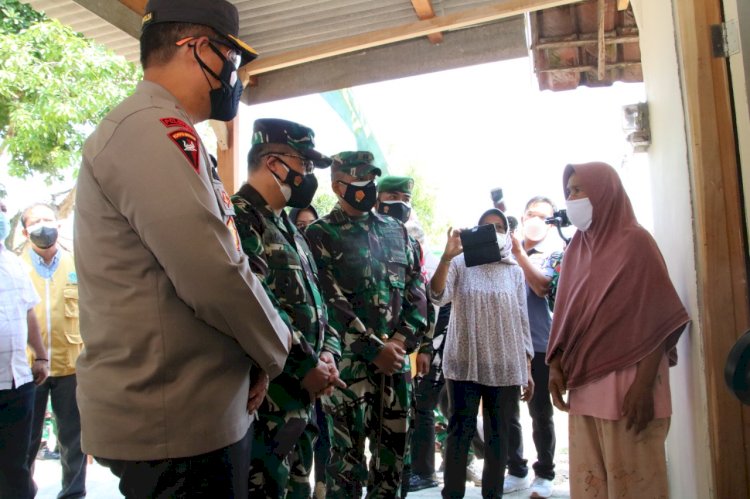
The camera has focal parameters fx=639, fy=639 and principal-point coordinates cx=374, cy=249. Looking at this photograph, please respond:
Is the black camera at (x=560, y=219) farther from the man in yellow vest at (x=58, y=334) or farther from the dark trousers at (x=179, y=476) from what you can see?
the man in yellow vest at (x=58, y=334)

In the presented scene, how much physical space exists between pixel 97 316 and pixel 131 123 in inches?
19.7

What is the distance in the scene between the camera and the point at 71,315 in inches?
A: 187

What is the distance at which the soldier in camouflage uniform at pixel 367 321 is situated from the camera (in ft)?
11.2

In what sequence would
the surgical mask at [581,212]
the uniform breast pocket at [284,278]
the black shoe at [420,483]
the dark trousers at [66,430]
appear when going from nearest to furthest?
the uniform breast pocket at [284,278] → the surgical mask at [581,212] → the dark trousers at [66,430] → the black shoe at [420,483]

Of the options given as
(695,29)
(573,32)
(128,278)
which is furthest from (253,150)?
(573,32)

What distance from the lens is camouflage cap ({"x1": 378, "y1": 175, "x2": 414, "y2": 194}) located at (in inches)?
174

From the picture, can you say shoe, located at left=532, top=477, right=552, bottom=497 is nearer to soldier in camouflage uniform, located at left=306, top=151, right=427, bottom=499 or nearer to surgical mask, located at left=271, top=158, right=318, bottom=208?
soldier in camouflage uniform, located at left=306, top=151, right=427, bottom=499

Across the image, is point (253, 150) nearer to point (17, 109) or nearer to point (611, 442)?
point (611, 442)

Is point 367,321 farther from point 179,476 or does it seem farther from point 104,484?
point 104,484

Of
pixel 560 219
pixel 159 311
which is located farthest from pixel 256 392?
pixel 560 219

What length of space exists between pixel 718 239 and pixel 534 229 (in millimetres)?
2457

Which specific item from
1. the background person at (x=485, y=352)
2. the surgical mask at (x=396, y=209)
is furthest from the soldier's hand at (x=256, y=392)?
the surgical mask at (x=396, y=209)

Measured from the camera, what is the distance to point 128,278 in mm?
1602

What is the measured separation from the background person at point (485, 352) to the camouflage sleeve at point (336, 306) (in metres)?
0.85
